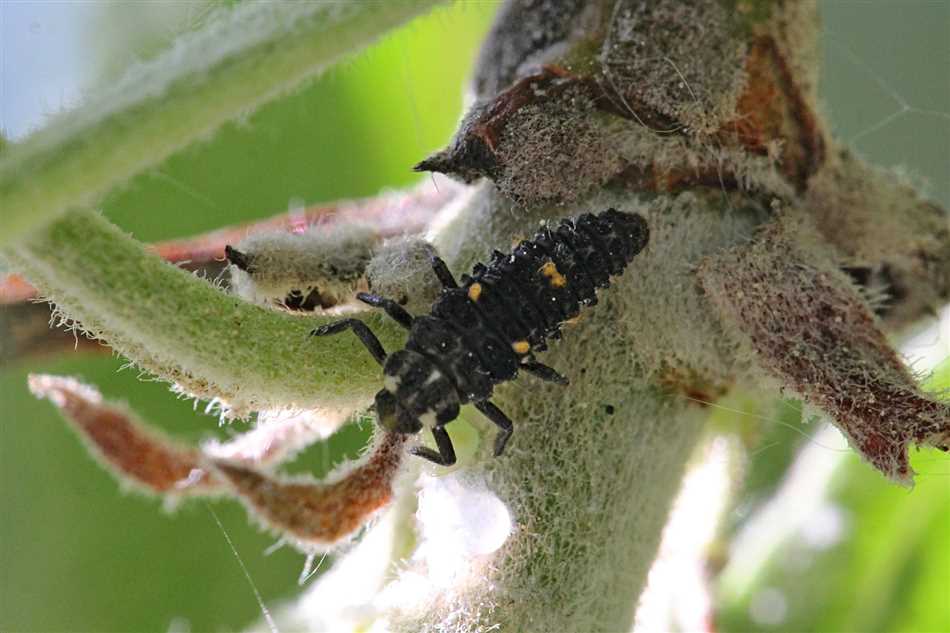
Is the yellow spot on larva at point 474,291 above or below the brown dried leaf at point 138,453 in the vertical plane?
below

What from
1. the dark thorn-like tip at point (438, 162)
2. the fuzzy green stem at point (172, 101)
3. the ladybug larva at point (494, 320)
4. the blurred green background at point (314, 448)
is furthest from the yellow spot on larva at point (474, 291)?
the fuzzy green stem at point (172, 101)

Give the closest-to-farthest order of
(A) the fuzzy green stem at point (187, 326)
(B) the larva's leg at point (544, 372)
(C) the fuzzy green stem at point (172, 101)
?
1. (C) the fuzzy green stem at point (172, 101)
2. (A) the fuzzy green stem at point (187, 326)
3. (B) the larva's leg at point (544, 372)

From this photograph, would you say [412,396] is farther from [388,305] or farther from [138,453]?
[138,453]

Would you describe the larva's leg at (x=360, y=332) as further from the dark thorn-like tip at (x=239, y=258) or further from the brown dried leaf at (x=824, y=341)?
the brown dried leaf at (x=824, y=341)

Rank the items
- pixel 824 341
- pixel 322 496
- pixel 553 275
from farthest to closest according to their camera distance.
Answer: pixel 553 275, pixel 824 341, pixel 322 496

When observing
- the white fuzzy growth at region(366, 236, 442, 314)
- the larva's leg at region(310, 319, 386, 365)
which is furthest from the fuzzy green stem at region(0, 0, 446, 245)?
the white fuzzy growth at region(366, 236, 442, 314)

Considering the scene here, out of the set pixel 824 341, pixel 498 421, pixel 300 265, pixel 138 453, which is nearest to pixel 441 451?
pixel 498 421

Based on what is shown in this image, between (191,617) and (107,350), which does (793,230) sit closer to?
(107,350)
